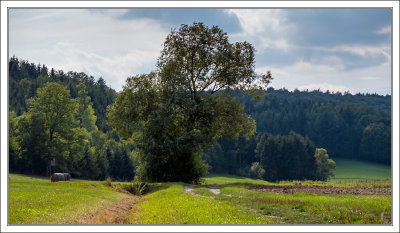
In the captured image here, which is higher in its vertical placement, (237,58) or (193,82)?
(237,58)

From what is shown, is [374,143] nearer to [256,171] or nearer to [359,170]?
[359,170]

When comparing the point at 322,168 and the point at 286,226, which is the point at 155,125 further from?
the point at 322,168

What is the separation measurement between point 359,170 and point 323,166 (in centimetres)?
1964

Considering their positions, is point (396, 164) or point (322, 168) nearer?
point (396, 164)

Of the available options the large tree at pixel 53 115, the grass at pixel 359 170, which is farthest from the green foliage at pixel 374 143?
the large tree at pixel 53 115

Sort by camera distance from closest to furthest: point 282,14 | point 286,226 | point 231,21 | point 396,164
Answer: point 286,226
point 396,164
point 282,14
point 231,21

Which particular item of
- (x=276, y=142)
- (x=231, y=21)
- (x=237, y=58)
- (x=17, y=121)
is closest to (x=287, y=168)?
(x=276, y=142)

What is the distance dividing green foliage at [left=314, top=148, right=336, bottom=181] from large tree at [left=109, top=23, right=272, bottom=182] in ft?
378

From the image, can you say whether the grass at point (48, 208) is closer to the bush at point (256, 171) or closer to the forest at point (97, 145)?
the forest at point (97, 145)

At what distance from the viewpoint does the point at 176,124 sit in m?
47.9

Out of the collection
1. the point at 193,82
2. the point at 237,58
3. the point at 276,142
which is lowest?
the point at 276,142

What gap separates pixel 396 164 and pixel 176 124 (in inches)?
1224

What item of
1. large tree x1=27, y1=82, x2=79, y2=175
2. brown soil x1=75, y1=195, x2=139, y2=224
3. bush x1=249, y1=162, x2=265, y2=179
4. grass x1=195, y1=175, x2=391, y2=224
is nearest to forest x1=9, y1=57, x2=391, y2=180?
bush x1=249, y1=162, x2=265, y2=179

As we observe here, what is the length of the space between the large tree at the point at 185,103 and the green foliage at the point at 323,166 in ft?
378
